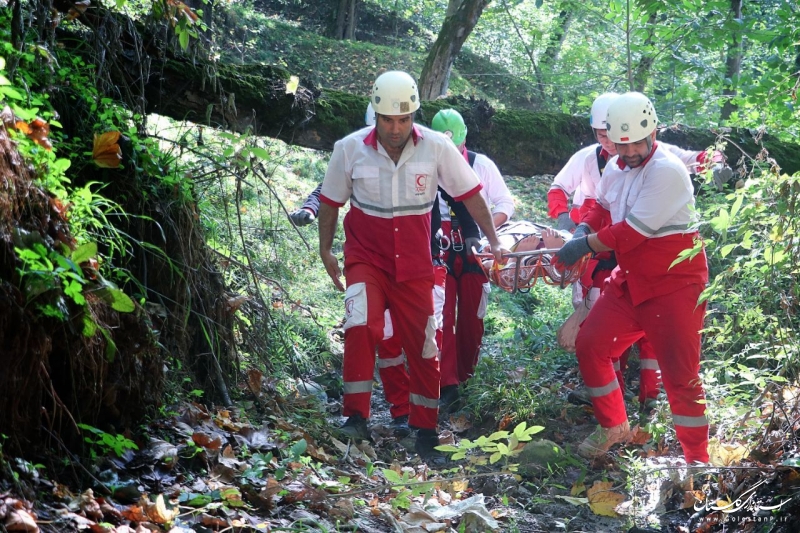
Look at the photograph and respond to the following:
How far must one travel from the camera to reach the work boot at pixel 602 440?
18.2 feet

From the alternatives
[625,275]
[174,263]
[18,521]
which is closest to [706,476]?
[625,275]

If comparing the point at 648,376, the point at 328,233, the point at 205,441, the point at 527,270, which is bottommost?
the point at 648,376

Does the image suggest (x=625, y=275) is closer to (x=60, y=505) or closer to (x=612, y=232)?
(x=612, y=232)

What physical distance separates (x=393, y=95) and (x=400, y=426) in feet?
8.06

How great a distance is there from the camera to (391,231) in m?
5.56

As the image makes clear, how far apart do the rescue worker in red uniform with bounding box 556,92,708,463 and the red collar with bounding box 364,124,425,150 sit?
1.28m

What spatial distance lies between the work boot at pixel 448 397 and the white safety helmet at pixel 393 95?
257 centimetres

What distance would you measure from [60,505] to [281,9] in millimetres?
20163

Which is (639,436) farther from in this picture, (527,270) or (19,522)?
(19,522)

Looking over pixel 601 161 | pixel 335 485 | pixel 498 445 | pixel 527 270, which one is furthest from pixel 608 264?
pixel 335 485

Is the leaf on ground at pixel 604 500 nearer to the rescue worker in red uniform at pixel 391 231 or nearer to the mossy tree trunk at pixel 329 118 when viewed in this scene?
the rescue worker in red uniform at pixel 391 231

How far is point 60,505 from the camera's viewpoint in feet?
9.67

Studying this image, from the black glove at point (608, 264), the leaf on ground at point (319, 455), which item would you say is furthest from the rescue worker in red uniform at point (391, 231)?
the black glove at point (608, 264)

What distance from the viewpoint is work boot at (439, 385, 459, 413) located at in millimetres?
6895
